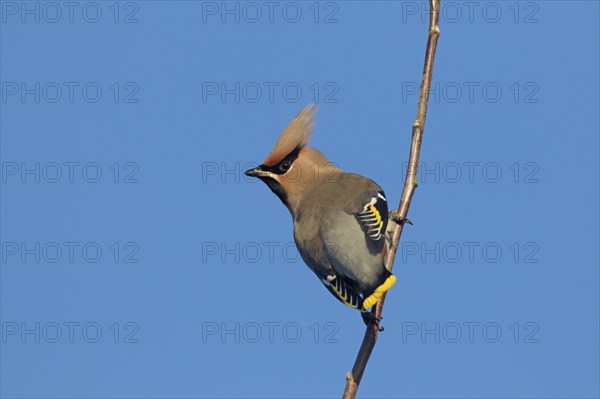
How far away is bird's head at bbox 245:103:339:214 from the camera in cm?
522

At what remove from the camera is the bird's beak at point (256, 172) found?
5258 millimetres

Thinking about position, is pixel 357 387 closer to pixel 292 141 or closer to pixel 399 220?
pixel 399 220

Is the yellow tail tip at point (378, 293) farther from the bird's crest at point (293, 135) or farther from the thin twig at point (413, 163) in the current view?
the bird's crest at point (293, 135)

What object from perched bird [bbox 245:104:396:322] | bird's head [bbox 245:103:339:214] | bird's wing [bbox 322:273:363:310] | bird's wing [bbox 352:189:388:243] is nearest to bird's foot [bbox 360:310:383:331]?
perched bird [bbox 245:104:396:322]

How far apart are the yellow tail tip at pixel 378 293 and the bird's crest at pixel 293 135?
3.52 feet

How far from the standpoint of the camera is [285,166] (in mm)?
5375

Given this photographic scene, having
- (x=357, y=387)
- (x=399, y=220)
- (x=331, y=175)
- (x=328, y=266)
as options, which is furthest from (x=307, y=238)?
(x=357, y=387)

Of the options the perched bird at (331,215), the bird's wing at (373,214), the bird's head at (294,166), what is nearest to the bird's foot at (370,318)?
the perched bird at (331,215)

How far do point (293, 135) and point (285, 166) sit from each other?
259 millimetres

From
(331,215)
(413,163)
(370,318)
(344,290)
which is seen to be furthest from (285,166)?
(370,318)

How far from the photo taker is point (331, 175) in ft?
18.8

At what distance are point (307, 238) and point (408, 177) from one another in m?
A: 1.13

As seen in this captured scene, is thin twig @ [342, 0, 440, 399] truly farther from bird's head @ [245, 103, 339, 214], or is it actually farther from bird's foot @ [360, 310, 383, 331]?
bird's head @ [245, 103, 339, 214]

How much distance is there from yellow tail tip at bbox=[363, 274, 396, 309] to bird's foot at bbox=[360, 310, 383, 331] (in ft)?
0.27
